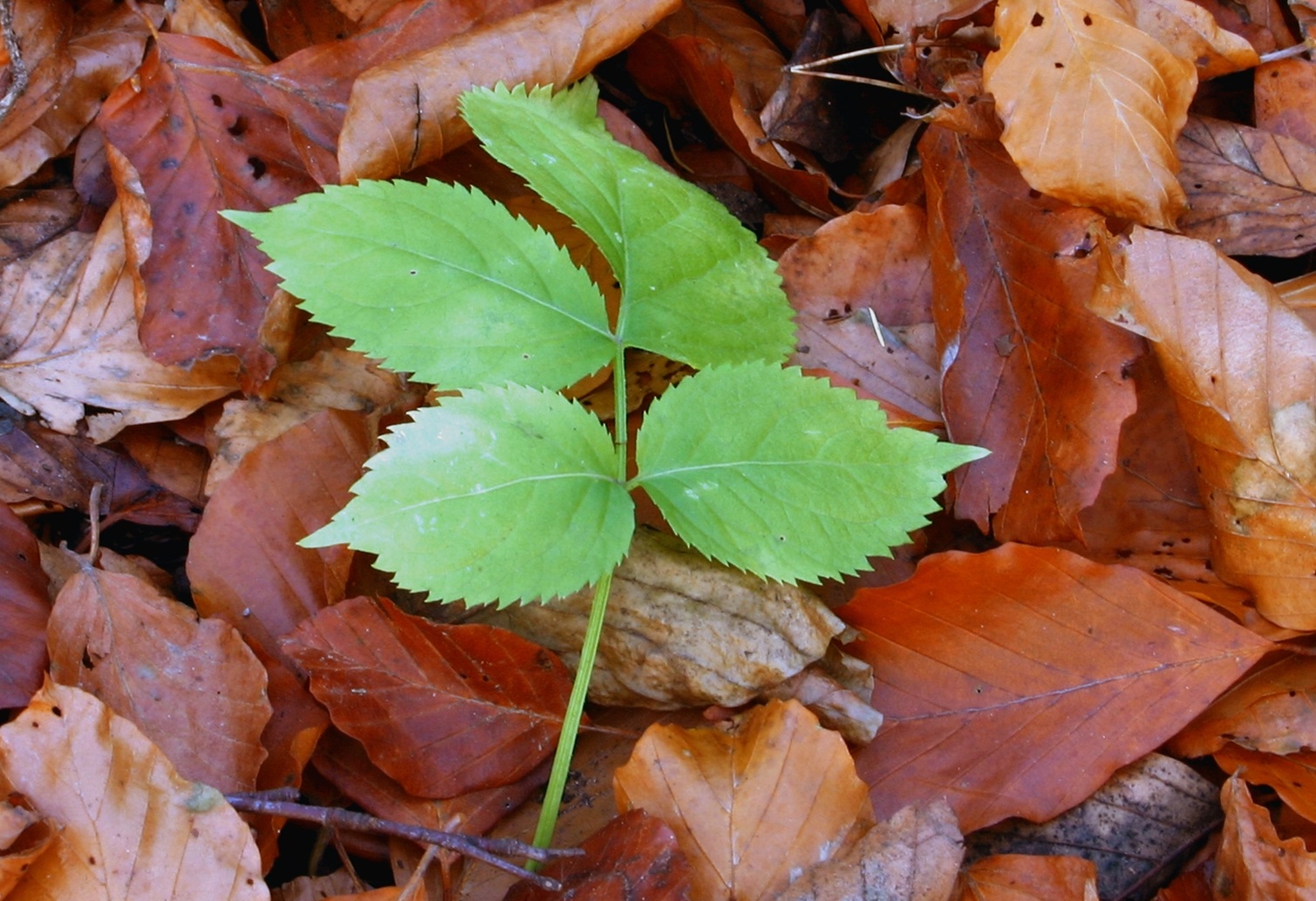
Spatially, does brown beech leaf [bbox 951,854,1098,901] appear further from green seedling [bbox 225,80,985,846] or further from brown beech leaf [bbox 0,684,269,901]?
brown beech leaf [bbox 0,684,269,901]

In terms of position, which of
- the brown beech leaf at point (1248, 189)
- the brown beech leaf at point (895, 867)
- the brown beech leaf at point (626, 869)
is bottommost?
the brown beech leaf at point (895, 867)

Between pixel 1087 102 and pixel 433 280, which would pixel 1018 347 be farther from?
pixel 433 280

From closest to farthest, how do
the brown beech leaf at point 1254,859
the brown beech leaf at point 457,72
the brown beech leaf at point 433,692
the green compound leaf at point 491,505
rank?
the green compound leaf at point 491,505 < the brown beech leaf at point 1254,859 < the brown beech leaf at point 433,692 < the brown beech leaf at point 457,72

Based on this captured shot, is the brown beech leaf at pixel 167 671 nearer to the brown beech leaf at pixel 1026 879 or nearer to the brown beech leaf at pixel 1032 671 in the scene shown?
the brown beech leaf at pixel 1032 671

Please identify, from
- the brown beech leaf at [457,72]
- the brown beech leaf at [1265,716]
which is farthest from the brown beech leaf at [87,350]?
the brown beech leaf at [1265,716]

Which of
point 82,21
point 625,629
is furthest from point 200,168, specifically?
point 625,629

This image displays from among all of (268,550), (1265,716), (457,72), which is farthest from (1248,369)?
(268,550)
